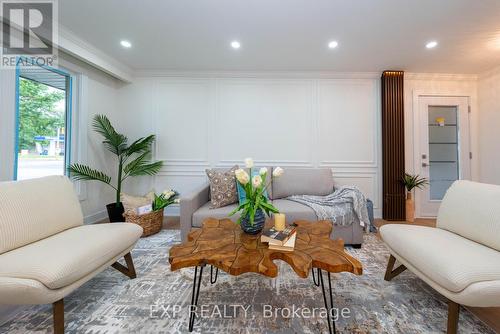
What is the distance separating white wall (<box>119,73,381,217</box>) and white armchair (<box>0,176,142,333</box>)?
183 centimetres

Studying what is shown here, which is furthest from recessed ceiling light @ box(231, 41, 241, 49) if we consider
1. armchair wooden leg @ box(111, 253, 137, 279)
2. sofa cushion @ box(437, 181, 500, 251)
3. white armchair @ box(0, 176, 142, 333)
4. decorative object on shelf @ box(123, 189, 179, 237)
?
sofa cushion @ box(437, 181, 500, 251)

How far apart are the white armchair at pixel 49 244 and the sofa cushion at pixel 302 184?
71.8 inches

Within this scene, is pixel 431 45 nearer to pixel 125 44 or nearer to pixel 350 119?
pixel 350 119

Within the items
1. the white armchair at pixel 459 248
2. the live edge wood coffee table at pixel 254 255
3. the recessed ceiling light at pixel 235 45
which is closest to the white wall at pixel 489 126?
the white armchair at pixel 459 248

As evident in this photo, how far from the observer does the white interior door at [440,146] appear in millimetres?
3422

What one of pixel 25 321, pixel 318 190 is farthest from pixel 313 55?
pixel 25 321

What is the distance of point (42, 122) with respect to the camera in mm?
2508

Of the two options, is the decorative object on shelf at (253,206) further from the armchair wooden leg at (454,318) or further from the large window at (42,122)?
the large window at (42,122)

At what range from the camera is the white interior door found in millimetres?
3422

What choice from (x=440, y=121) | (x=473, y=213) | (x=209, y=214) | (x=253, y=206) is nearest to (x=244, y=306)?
(x=253, y=206)

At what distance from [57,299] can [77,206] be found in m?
0.95

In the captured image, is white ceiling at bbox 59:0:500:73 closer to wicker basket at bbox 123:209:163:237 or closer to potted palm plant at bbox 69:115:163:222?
potted palm plant at bbox 69:115:163:222

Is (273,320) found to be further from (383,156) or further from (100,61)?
(100,61)

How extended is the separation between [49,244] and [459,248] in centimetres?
267
